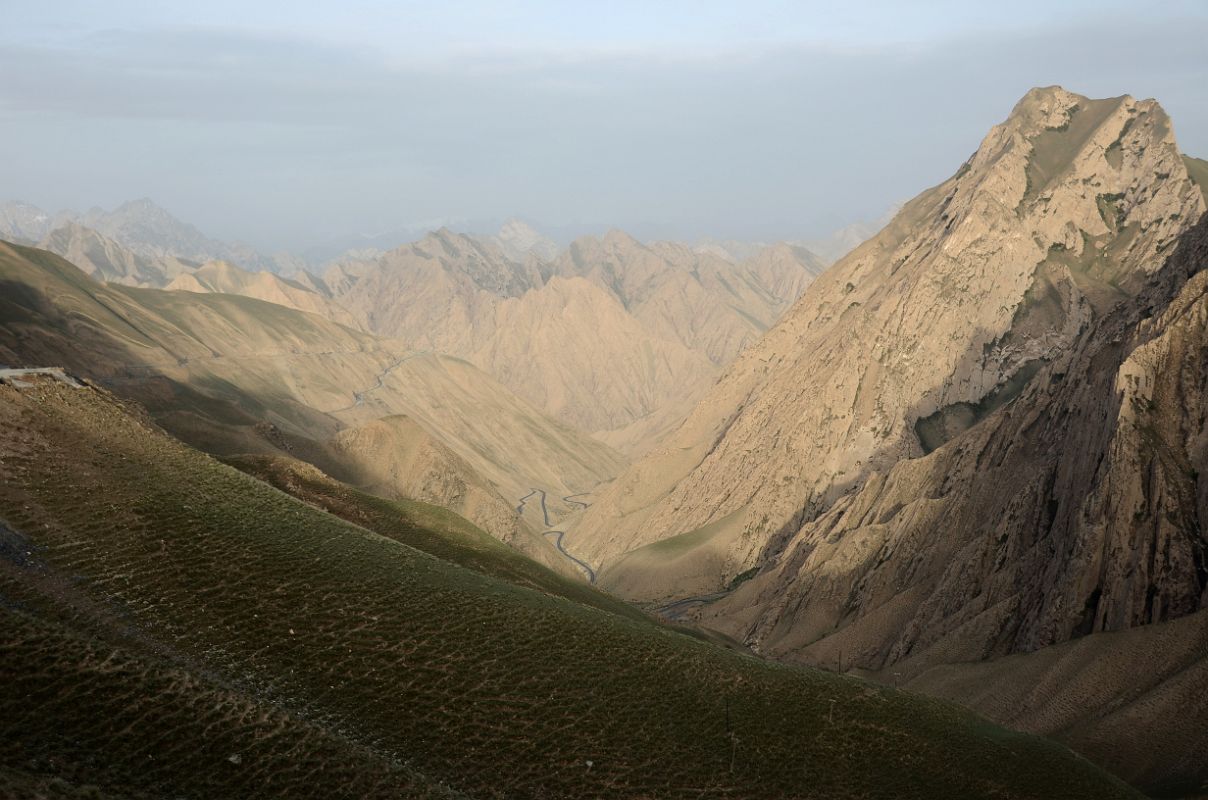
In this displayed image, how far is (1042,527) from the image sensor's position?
7688cm

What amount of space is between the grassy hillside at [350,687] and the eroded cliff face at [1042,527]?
89.2 feet

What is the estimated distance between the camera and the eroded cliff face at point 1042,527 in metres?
62.5

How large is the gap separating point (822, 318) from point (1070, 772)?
163m

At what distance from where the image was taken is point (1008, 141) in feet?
556

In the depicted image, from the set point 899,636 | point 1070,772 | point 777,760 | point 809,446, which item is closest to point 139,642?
point 777,760

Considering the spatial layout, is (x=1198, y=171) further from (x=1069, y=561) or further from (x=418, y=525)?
(x=418, y=525)

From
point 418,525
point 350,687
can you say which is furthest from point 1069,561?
point 350,687

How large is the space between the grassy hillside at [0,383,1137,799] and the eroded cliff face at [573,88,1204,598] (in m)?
100

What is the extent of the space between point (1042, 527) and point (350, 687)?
60903 mm

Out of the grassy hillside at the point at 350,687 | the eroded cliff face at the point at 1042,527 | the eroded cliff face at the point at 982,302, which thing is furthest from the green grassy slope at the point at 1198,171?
the grassy hillside at the point at 350,687

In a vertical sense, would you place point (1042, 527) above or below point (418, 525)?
above

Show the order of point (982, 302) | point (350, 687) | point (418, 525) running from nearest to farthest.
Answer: point (350, 687) < point (418, 525) < point (982, 302)

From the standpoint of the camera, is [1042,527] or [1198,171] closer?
[1042,527]

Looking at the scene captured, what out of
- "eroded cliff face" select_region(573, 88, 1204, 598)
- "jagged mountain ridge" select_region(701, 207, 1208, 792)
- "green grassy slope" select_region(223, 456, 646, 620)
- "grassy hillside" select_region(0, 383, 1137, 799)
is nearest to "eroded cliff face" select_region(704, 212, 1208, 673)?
"jagged mountain ridge" select_region(701, 207, 1208, 792)
